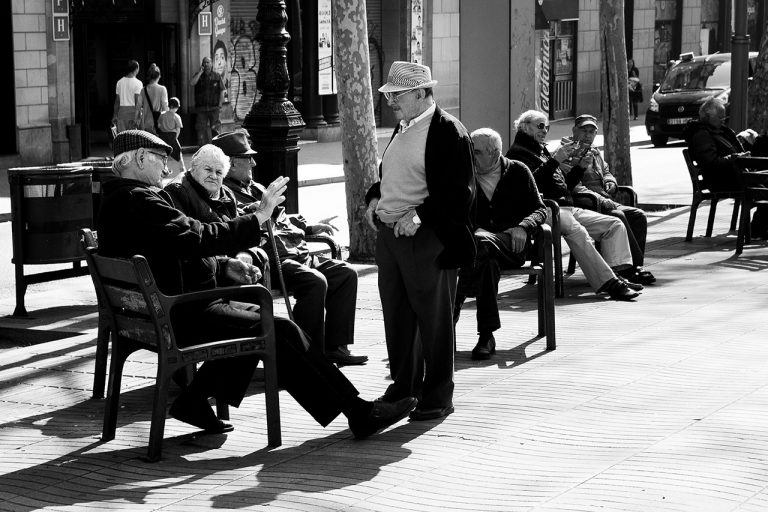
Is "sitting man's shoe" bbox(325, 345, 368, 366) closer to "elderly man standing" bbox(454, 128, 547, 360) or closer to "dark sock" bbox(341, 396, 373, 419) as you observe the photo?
"elderly man standing" bbox(454, 128, 547, 360)

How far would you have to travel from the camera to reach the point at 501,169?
8148 mm

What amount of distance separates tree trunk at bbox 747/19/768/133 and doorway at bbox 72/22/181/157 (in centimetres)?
1193

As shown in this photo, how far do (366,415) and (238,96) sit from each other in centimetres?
2146

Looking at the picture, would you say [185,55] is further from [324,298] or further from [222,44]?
[324,298]

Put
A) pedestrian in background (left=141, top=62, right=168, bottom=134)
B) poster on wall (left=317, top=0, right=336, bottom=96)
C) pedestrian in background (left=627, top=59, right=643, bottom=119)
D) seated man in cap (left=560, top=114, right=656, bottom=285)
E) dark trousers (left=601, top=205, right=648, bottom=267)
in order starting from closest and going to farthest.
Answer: seated man in cap (left=560, top=114, right=656, bottom=285), dark trousers (left=601, top=205, right=648, bottom=267), pedestrian in background (left=141, top=62, right=168, bottom=134), poster on wall (left=317, top=0, right=336, bottom=96), pedestrian in background (left=627, top=59, right=643, bottom=119)

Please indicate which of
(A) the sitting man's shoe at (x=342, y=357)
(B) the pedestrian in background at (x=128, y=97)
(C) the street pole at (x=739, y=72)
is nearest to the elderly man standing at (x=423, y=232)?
(A) the sitting man's shoe at (x=342, y=357)

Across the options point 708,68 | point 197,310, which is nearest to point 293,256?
point 197,310

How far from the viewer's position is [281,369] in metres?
5.88

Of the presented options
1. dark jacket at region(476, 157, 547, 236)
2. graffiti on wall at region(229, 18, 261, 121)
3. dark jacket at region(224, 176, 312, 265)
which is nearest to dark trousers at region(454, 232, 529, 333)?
dark jacket at region(476, 157, 547, 236)

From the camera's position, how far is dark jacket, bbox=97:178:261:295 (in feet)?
18.8

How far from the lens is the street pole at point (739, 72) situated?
1545 centimetres

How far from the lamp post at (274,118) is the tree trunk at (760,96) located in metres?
7.10

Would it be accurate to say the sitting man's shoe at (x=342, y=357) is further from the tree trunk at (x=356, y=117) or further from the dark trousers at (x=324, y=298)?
the tree trunk at (x=356, y=117)

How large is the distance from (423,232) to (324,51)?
2140 centimetres
